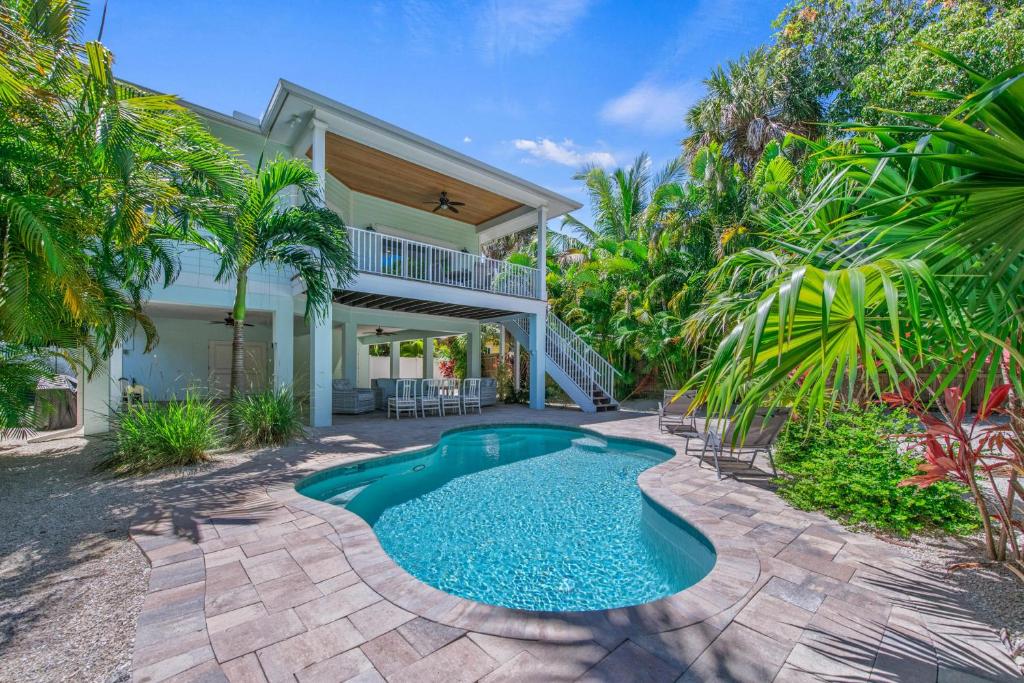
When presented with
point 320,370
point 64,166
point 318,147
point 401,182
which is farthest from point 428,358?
point 64,166

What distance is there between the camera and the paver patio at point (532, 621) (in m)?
2.14

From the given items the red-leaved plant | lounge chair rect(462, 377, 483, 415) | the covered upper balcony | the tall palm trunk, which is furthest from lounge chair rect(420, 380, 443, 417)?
the red-leaved plant

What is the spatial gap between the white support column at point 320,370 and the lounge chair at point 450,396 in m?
3.14

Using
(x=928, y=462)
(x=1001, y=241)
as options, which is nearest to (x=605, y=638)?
(x=1001, y=241)

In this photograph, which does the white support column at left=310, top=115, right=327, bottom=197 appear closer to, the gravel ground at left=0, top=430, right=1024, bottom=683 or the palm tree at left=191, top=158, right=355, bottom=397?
the palm tree at left=191, top=158, right=355, bottom=397

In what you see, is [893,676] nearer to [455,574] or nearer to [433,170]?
[455,574]

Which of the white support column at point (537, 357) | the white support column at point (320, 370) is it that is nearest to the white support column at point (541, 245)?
the white support column at point (537, 357)

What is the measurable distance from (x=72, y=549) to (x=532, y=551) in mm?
3710

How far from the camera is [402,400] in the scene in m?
11.2

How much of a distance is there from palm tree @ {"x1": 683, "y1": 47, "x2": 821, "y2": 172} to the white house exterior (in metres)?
8.63

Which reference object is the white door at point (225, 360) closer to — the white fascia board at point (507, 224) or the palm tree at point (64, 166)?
the white fascia board at point (507, 224)

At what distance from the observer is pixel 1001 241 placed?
157 centimetres

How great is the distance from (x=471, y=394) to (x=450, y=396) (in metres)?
0.64

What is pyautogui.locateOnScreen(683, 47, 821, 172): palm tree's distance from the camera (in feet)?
53.7
